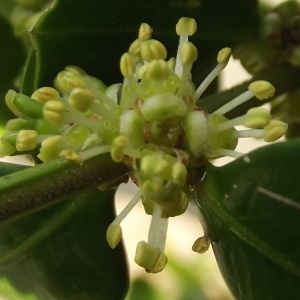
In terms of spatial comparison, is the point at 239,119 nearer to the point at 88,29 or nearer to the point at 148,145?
the point at 148,145

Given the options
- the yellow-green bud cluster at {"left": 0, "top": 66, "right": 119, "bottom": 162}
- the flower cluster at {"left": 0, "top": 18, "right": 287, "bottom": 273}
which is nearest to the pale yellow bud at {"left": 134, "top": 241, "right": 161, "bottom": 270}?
the flower cluster at {"left": 0, "top": 18, "right": 287, "bottom": 273}

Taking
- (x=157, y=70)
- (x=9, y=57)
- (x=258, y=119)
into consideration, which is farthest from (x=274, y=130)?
(x=9, y=57)

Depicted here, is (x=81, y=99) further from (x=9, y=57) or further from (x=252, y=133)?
(x=9, y=57)

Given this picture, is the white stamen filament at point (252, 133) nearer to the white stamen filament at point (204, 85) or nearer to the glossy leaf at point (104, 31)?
the white stamen filament at point (204, 85)

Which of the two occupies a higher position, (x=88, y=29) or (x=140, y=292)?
(x=88, y=29)

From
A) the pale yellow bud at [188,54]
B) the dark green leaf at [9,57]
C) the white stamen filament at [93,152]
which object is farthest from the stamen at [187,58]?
the dark green leaf at [9,57]

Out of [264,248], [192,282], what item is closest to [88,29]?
[264,248]

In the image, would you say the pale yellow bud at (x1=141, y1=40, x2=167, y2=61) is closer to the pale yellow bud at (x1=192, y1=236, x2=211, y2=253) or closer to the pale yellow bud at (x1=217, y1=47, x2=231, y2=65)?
the pale yellow bud at (x1=217, y1=47, x2=231, y2=65)
